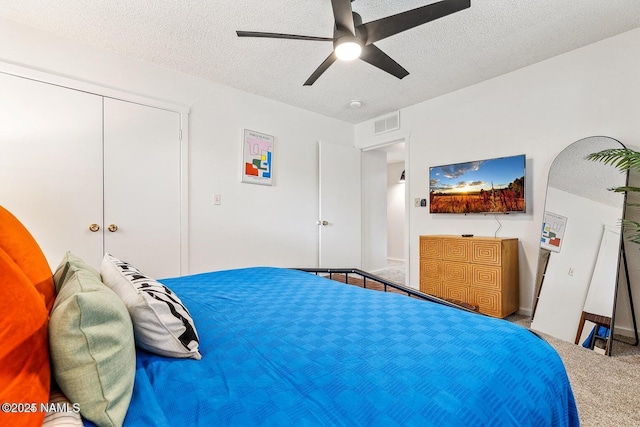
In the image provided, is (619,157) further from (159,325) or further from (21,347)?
(21,347)

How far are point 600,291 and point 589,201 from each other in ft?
2.45

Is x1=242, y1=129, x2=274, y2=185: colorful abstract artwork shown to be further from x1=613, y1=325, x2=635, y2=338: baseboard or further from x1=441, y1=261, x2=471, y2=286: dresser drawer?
x1=613, y1=325, x2=635, y2=338: baseboard

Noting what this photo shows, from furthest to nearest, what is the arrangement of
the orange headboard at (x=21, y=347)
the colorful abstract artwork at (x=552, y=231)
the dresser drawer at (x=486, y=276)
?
the dresser drawer at (x=486, y=276), the colorful abstract artwork at (x=552, y=231), the orange headboard at (x=21, y=347)

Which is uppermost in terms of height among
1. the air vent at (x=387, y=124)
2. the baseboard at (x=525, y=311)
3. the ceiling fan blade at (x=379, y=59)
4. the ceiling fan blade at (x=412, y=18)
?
the air vent at (x=387, y=124)

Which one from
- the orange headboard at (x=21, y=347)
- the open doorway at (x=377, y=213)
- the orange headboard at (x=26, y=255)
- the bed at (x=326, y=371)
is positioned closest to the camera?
the orange headboard at (x=21, y=347)

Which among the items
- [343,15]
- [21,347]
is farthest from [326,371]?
[343,15]

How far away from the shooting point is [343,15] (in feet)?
5.79

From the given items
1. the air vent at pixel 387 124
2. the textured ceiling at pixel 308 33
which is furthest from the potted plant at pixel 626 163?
the air vent at pixel 387 124

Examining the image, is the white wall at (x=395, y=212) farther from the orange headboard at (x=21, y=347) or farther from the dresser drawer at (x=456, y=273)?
the orange headboard at (x=21, y=347)

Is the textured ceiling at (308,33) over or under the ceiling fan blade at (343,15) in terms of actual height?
over

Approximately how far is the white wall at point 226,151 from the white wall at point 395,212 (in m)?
2.86

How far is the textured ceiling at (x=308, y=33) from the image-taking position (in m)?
2.21

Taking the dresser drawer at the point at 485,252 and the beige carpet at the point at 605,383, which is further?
the dresser drawer at the point at 485,252

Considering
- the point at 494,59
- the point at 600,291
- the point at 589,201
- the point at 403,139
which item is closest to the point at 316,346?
the point at 600,291
